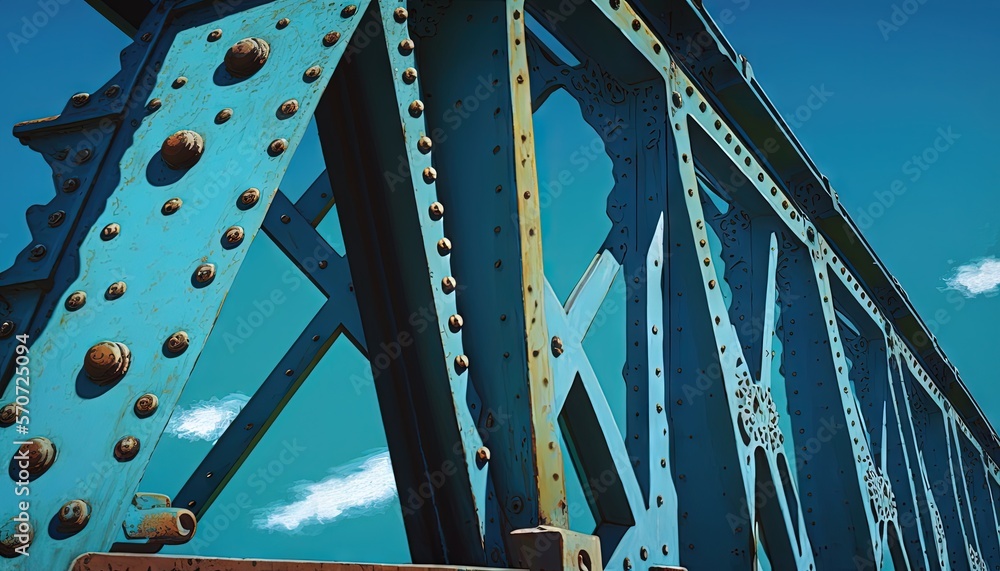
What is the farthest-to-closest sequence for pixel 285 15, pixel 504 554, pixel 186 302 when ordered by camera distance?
1. pixel 504 554
2. pixel 285 15
3. pixel 186 302

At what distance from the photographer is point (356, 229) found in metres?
2.49

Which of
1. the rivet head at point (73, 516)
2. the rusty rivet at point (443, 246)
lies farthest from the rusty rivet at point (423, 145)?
the rivet head at point (73, 516)

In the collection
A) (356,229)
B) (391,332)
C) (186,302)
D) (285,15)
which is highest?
(285,15)

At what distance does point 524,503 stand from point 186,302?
1.05 meters

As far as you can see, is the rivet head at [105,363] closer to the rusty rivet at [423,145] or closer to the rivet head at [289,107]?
the rivet head at [289,107]

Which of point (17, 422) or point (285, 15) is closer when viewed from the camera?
point (17, 422)

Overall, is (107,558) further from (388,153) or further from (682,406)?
(682,406)

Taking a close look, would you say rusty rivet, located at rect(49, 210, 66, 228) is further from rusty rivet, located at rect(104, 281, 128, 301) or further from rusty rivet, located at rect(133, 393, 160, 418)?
rusty rivet, located at rect(133, 393, 160, 418)

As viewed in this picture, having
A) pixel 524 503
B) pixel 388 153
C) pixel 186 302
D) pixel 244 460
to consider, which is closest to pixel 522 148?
pixel 388 153

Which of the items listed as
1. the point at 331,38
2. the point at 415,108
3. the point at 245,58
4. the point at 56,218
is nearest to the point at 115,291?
the point at 56,218

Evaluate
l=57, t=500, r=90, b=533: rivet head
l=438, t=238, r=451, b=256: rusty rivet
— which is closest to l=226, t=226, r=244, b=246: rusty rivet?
l=57, t=500, r=90, b=533: rivet head

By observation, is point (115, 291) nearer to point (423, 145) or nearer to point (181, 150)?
point (181, 150)

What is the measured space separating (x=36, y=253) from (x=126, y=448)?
509 mm

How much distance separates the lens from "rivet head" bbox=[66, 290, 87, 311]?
4.95 ft
